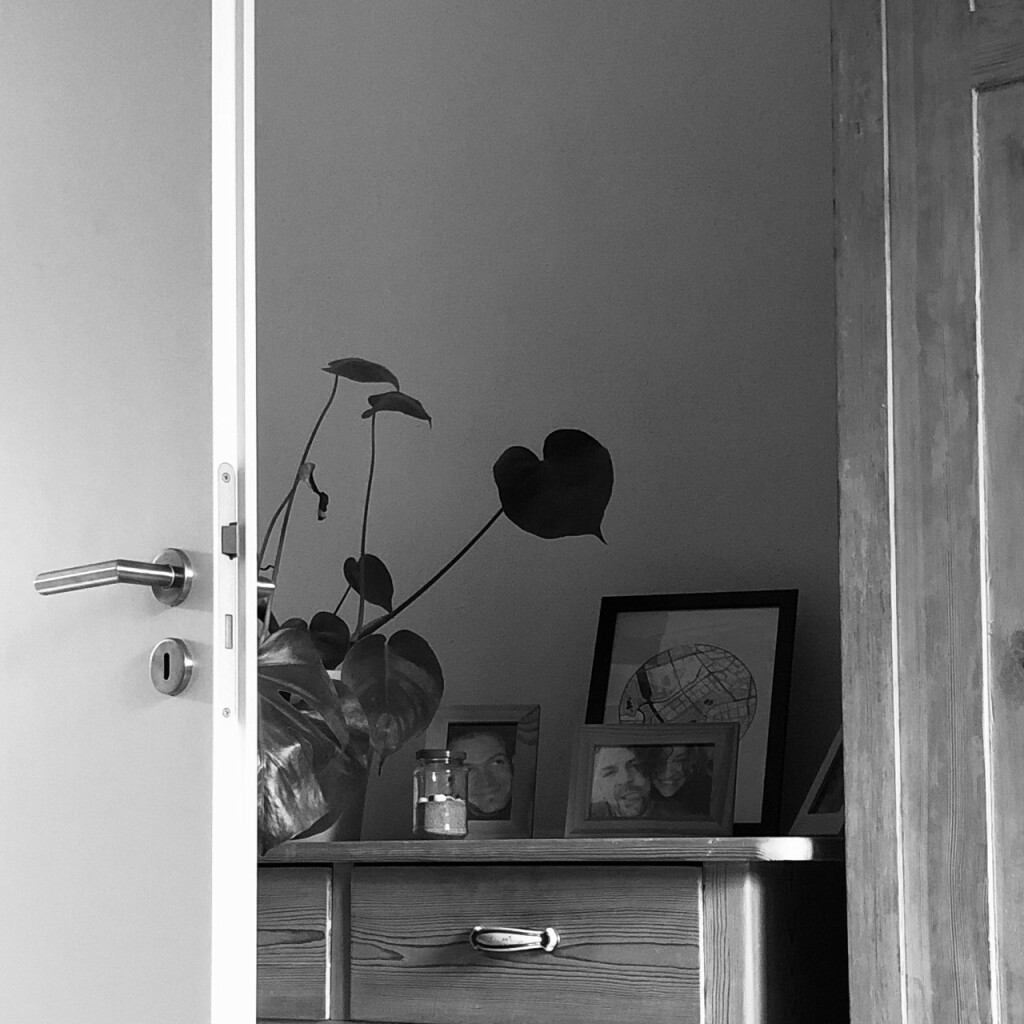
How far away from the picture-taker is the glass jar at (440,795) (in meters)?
1.60

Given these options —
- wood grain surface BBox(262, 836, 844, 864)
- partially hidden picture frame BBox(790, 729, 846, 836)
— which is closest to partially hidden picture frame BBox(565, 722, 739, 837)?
partially hidden picture frame BBox(790, 729, 846, 836)

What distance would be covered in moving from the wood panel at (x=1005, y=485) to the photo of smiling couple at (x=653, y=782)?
0.43m

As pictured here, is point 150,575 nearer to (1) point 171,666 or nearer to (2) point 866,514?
(1) point 171,666

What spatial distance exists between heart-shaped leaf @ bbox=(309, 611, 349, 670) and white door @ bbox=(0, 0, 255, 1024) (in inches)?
13.6

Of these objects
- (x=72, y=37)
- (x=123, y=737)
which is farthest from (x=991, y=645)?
(x=72, y=37)

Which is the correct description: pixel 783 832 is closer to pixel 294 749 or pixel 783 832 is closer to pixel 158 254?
pixel 294 749

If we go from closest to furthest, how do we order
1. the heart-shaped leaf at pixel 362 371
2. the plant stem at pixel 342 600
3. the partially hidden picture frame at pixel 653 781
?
the partially hidden picture frame at pixel 653 781
the heart-shaped leaf at pixel 362 371
the plant stem at pixel 342 600

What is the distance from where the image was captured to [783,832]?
5.83 feet

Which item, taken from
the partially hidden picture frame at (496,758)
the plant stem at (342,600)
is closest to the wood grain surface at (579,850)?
the partially hidden picture frame at (496,758)

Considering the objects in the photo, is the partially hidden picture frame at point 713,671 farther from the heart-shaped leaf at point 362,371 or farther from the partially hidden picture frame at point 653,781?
the heart-shaped leaf at point 362,371

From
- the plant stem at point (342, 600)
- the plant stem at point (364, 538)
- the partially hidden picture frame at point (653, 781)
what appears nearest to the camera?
the partially hidden picture frame at point (653, 781)

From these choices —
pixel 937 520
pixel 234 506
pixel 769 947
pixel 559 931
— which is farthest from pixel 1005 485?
pixel 234 506

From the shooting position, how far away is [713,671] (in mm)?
1771

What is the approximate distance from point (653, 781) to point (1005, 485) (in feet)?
1.83
